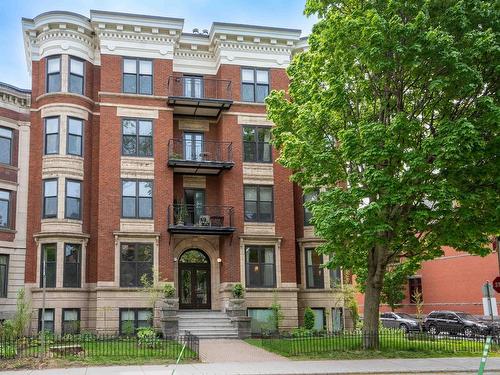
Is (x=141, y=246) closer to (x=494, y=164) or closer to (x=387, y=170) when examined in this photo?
(x=387, y=170)

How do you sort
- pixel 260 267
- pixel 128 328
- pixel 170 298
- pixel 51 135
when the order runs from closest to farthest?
1. pixel 128 328
2. pixel 170 298
3. pixel 51 135
4. pixel 260 267

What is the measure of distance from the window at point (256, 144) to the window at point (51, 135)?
364 inches

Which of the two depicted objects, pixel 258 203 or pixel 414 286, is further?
pixel 414 286

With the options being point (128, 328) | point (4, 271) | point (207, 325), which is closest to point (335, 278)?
point (207, 325)

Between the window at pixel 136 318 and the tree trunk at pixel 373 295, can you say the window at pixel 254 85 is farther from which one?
the tree trunk at pixel 373 295

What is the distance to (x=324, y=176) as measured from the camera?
22047 millimetres

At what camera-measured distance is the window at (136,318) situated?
27.6m

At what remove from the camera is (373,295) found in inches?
825

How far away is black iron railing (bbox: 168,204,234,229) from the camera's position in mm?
29219

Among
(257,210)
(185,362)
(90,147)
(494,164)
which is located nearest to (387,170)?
(494,164)

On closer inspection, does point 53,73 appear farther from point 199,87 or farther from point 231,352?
point 231,352

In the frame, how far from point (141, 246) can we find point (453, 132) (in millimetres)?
16557

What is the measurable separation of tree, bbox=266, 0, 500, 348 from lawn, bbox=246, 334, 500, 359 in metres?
0.90

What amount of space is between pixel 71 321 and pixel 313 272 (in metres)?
12.0
